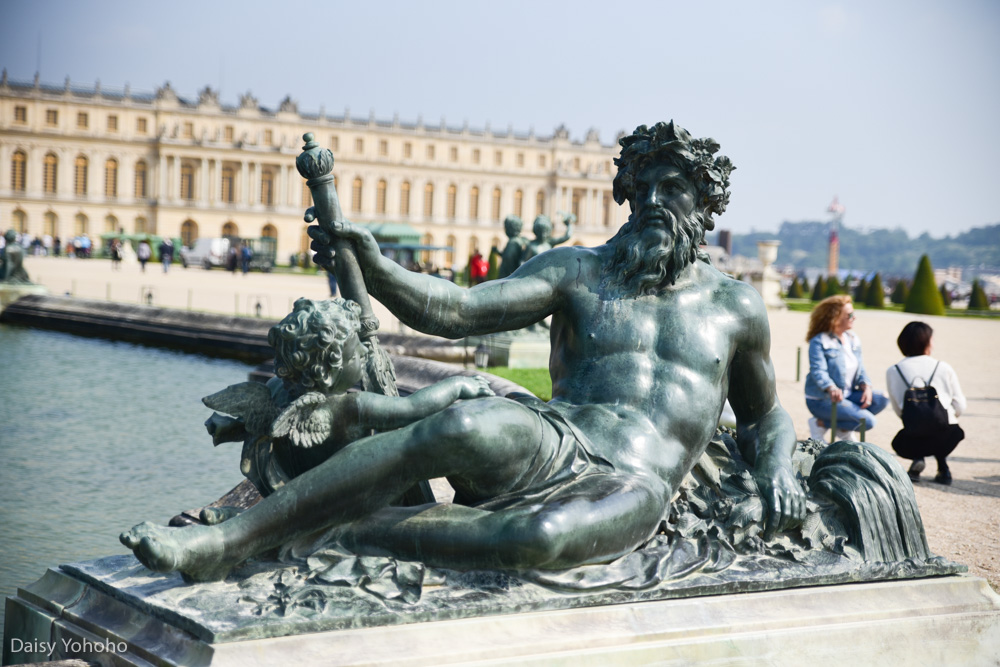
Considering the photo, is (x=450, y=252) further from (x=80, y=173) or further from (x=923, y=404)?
(x=923, y=404)

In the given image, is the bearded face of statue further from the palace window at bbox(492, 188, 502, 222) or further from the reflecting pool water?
the palace window at bbox(492, 188, 502, 222)

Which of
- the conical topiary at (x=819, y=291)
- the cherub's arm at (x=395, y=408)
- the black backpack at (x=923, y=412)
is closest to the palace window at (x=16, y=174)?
the conical topiary at (x=819, y=291)

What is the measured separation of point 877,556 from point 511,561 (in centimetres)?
100

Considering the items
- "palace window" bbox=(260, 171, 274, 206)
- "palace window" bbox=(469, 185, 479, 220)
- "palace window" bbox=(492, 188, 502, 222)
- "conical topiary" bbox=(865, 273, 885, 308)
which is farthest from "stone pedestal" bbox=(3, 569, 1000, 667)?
"palace window" bbox=(492, 188, 502, 222)

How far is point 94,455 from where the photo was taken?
5645mm

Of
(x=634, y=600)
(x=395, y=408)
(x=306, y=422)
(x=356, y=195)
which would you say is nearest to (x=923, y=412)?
(x=634, y=600)

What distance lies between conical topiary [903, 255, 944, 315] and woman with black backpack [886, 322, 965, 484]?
56.9 ft

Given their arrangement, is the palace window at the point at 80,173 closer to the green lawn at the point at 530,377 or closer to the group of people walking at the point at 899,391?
the green lawn at the point at 530,377

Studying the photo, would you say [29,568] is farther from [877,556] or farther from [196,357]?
[196,357]

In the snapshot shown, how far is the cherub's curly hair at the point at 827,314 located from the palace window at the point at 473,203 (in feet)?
213

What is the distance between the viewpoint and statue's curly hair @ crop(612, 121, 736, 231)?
2.61m

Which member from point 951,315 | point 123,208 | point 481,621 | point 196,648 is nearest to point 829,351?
point 481,621

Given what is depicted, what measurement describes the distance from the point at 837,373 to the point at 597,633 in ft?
13.4

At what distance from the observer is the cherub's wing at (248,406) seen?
226 centimetres
